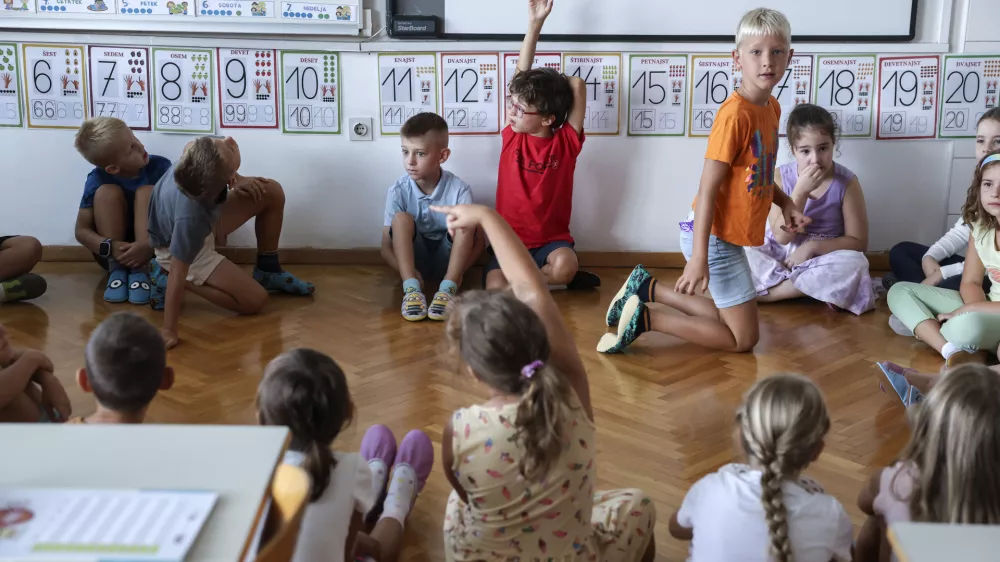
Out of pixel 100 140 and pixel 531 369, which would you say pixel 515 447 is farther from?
pixel 100 140

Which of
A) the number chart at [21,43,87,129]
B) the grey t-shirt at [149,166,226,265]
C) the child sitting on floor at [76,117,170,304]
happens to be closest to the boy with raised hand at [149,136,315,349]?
the grey t-shirt at [149,166,226,265]

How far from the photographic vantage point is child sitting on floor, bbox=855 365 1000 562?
137cm

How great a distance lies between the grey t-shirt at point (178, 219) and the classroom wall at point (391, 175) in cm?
58

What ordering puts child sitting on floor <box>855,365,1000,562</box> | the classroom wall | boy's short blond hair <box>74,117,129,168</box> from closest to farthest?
child sitting on floor <box>855,365,1000,562</box> < boy's short blond hair <box>74,117,129,168</box> < the classroom wall

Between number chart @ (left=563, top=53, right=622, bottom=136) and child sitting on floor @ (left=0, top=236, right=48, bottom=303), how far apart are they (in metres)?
2.08

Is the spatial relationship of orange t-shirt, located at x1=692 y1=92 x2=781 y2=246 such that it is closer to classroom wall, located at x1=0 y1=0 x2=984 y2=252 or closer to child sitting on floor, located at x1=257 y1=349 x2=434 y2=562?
classroom wall, located at x1=0 y1=0 x2=984 y2=252

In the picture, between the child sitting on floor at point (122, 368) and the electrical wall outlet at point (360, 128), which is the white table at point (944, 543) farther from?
the electrical wall outlet at point (360, 128)

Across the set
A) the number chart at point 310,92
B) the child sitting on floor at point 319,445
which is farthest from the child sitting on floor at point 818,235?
the child sitting on floor at point 319,445

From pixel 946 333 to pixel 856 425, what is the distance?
625 mm

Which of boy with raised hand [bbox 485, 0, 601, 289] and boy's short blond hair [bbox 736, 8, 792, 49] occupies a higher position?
boy's short blond hair [bbox 736, 8, 792, 49]

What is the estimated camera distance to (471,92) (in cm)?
377

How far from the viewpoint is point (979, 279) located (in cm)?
296

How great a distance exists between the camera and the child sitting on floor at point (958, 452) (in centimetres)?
137

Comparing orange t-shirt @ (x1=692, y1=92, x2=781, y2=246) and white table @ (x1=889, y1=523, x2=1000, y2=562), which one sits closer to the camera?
white table @ (x1=889, y1=523, x2=1000, y2=562)
